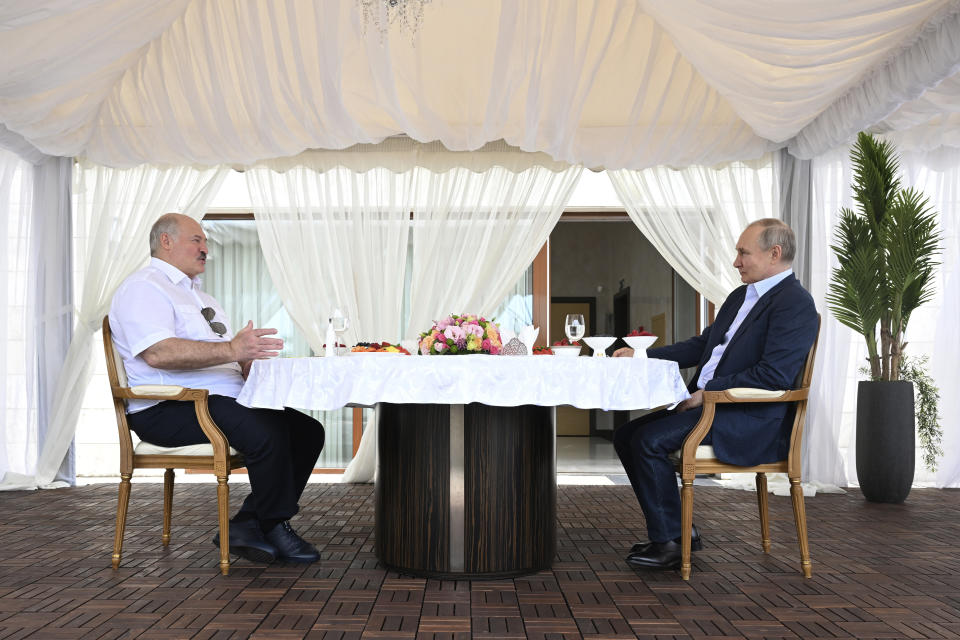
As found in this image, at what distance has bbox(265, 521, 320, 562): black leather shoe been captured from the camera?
333 cm

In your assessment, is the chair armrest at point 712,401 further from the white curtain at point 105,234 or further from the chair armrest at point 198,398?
the white curtain at point 105,234

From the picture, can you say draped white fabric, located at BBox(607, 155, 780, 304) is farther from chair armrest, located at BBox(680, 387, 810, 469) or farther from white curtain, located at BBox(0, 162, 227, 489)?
white curtain, located at BBox(0, 162, 227, 489)

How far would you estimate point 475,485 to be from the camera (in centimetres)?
299

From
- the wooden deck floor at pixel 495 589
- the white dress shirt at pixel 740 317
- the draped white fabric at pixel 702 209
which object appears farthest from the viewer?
the draped white fabric at pixel 702 209

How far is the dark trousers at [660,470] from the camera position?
10.5ft

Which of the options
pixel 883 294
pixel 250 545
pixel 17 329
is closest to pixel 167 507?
pixel 250 545

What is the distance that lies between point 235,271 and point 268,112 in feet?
8.05

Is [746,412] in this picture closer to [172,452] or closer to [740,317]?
[740,317]

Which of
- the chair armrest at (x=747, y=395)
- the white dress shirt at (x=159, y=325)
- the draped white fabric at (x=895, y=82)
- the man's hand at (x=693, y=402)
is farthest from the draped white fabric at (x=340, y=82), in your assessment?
the man's hand at (x=693, y=402)

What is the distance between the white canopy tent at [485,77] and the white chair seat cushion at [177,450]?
1.75m

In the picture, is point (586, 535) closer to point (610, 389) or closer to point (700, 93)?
point (610, 389)

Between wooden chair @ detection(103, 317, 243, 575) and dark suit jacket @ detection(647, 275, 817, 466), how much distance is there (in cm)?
183

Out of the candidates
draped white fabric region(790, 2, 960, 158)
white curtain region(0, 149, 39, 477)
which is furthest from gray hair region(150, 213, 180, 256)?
draped white fabric region(790, 2, 960, 158)

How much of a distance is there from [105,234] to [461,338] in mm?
3901
